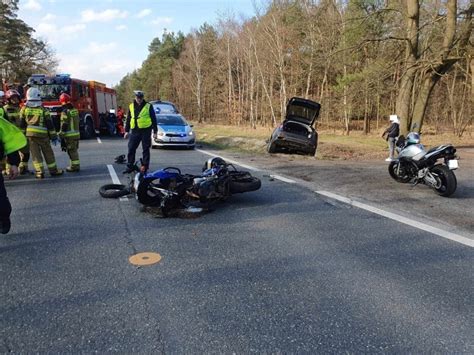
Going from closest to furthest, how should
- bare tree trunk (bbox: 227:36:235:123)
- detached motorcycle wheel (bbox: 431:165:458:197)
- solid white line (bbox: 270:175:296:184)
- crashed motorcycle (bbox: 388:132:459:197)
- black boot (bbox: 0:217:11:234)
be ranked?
black boot (bbox: 0:217:11:234) < detached motorcycle wheel (bbox: 431:165:458:197) < crashed motorcycle (bbox: 388:132:459:197) < solid white line (bbox: 270:175:296:184) < bare tree trunk (bbox: 227:36:235:123)

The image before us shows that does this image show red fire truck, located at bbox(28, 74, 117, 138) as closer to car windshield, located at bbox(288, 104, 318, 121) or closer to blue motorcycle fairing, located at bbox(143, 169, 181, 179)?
car windshield, located at bbox(288, 104, 318, 121)

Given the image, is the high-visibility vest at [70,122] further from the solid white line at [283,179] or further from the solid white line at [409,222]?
the solid white line at [409,222]

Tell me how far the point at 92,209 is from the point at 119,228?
1.26 m

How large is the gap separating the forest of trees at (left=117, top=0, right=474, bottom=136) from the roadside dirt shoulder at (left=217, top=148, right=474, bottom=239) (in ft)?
22.2

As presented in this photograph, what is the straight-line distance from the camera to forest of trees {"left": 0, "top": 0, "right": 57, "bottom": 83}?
42.4 metres

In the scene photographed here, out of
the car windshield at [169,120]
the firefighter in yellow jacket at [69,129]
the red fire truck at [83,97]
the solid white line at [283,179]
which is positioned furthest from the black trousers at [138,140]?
the red fire truck at [83,97]

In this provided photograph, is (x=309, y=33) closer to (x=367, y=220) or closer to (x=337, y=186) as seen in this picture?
(x=337, y=186)

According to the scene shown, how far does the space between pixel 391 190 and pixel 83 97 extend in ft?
55.7

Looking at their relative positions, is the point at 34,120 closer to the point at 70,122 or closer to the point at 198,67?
the point at 70,122

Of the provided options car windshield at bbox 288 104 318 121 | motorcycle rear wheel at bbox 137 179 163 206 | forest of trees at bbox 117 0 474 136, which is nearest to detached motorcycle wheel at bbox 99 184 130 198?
motorcycle rear wheel at bbox 137 179 163 206

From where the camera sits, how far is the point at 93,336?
2.80 meters

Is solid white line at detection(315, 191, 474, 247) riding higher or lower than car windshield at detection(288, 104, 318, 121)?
lower

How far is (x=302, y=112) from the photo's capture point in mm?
13977

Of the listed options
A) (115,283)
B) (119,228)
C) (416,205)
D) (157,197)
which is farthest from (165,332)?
(416,205)
